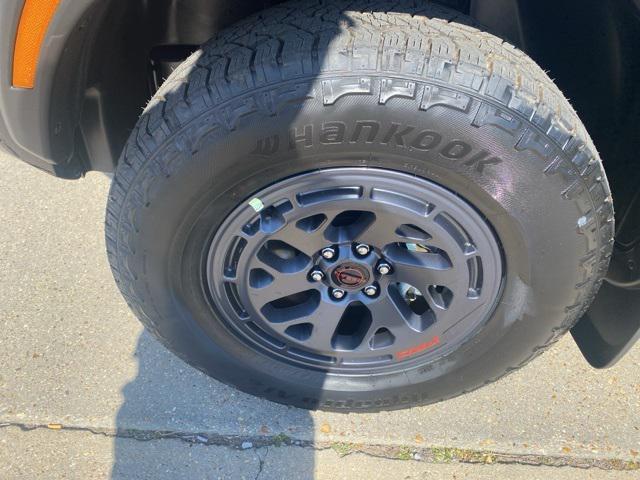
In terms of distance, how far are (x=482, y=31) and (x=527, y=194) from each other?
0.50m

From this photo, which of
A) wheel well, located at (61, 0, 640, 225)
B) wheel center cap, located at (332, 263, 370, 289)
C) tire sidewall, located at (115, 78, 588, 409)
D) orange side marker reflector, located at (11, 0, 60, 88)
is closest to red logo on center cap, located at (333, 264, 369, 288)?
wheel center cap, located at (332, 263, 370, 289)

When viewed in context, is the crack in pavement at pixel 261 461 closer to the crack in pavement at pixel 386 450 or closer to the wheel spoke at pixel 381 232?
the crack in pavement at pixel 386 450

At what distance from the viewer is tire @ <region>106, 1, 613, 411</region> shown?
159cm

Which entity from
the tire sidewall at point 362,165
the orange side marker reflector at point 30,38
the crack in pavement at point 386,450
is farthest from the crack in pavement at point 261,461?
the orange side marker reflector at point 30,38

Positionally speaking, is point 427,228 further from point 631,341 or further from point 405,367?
point 631,341

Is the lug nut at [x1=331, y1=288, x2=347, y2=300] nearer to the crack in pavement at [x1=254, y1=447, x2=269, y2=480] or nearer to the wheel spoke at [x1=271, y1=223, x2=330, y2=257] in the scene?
the wheel spoke at [x1=271, y1=223, x2=330, y2=257]

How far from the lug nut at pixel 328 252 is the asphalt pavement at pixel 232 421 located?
826 millimetres

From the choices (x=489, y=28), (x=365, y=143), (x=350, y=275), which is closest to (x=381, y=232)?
(x=350, y=275)

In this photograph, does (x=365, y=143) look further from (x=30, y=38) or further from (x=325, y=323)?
(x=30, y=38)

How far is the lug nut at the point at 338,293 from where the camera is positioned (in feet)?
6.61

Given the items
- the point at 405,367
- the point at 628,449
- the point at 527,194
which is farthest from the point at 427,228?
the point at 628,449

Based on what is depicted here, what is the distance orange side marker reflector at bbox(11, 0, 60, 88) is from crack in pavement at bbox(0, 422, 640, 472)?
139cm

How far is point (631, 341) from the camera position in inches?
83.7

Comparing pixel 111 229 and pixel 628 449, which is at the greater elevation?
A: pixel 111 229
